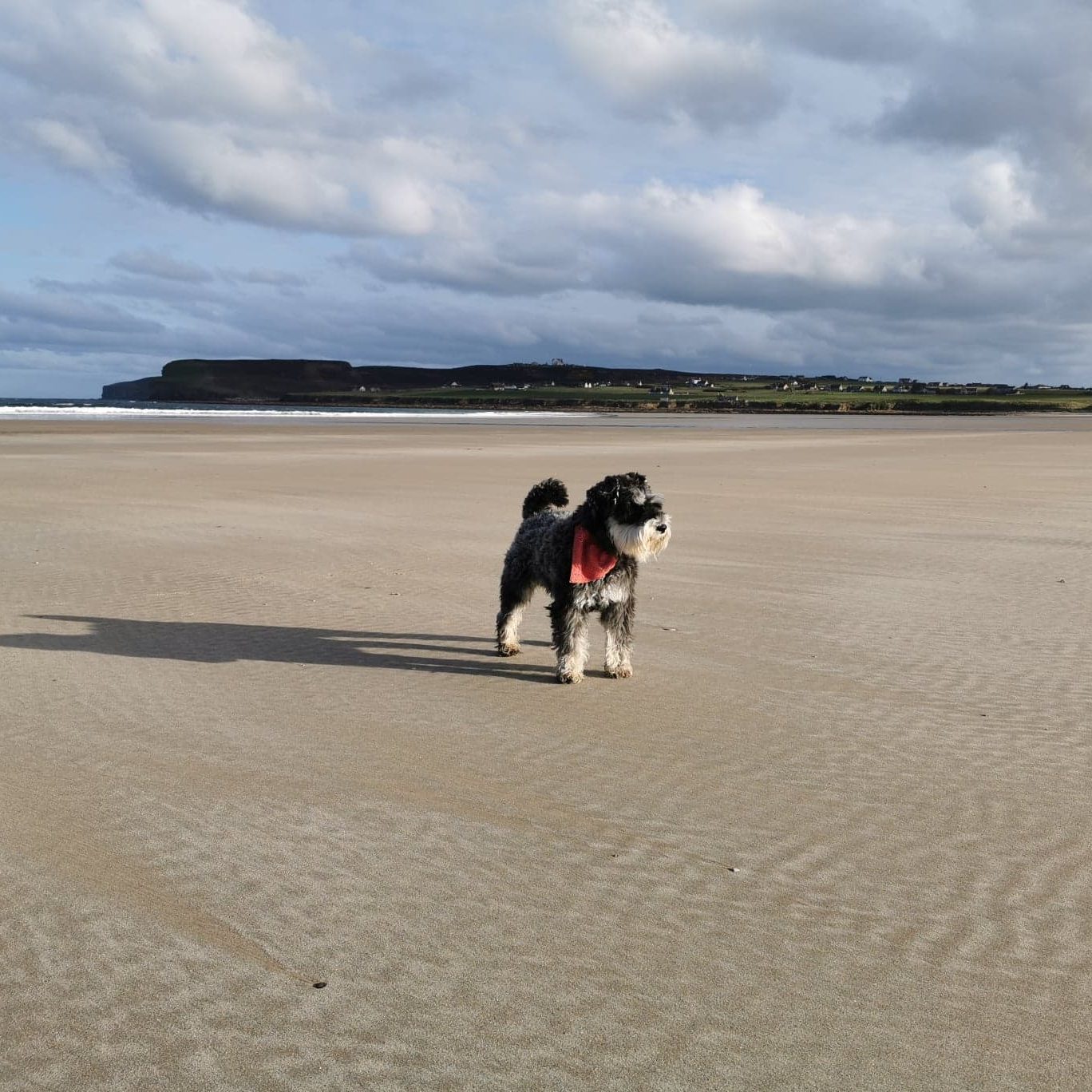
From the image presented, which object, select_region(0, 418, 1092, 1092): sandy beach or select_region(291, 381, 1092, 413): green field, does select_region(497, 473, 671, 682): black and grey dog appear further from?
select_region(291, 381, 1092, 413): green field

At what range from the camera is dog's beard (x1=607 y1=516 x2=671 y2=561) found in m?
7.78

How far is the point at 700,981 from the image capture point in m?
3.87

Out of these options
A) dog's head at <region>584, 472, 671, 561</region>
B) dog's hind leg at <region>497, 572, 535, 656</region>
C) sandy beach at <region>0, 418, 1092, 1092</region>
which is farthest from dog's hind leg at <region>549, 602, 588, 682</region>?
dog's hind leg at <region>497, 572, 535, 656</region>

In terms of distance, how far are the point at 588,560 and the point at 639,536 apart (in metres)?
0.47

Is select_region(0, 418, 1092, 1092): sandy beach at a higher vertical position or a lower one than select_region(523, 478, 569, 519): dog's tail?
lower

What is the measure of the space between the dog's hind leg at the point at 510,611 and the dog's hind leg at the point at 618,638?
90 cm

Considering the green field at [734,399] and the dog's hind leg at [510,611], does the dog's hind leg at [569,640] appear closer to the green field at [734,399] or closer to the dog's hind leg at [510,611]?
the dog's hind leg at [510,611]

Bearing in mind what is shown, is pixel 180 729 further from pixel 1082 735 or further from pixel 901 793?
pixel 1082 735

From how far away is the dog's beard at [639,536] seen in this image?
7781mm

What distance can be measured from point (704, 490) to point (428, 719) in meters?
15.9

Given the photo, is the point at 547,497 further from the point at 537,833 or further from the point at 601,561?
the point at 537,833

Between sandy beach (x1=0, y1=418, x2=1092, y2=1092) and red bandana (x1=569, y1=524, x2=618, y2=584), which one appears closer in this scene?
sandy beach (x1=0, y1=418, x2=1092, y2=1092)

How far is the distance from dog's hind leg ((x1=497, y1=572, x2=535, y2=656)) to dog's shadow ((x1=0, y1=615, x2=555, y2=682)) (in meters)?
0.15

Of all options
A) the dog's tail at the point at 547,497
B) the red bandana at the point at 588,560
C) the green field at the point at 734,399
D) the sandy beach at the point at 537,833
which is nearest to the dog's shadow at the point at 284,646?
the sandy beach at the point at 537,833
